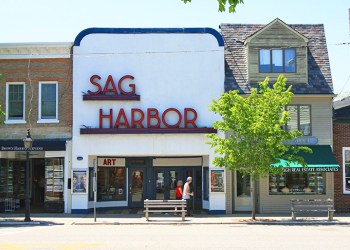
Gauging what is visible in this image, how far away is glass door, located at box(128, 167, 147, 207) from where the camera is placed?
2909 cm

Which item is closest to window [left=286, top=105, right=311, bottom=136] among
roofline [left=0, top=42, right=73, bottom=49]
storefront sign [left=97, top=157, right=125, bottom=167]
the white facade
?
the white facade

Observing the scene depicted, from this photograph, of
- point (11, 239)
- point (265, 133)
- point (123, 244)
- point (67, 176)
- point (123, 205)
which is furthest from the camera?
point (123, 205)

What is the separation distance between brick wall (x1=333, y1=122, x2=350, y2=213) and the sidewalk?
1.17 meters

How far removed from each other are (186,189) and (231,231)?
18.3 ft

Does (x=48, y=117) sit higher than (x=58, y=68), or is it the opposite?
(x=58, y=68)

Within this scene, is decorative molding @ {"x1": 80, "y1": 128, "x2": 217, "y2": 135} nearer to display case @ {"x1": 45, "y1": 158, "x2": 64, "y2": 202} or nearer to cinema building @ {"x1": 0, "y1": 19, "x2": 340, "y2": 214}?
cinema building @ {"x1": 0, "y1": 19, "x2": 340, "y2": 214}

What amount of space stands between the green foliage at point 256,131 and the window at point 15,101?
9.83 metres

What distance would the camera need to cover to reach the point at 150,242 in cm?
1528

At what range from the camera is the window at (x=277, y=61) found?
87.2 ft

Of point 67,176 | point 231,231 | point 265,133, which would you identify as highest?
point 265,133

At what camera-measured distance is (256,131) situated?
2248 centimetres

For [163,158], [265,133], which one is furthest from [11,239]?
[163,158]

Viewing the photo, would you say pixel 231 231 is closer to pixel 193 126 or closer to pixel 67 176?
pixel 193 126

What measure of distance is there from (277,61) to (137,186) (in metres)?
9.83
